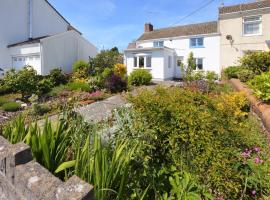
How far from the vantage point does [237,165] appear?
3594mm

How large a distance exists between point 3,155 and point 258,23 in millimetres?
27170

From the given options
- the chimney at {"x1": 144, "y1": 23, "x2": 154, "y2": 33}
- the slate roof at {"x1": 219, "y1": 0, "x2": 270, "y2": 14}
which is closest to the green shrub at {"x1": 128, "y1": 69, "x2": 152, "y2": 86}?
the slate roof at {"x1": 219, "y1": 0, "x2": 270, "y2": 14}

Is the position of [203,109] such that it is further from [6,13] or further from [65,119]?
[6,13]

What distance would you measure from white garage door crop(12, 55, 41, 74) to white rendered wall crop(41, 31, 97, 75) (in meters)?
0.84

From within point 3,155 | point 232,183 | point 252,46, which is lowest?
point 232,183

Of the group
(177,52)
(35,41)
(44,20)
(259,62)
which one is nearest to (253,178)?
(259,62)

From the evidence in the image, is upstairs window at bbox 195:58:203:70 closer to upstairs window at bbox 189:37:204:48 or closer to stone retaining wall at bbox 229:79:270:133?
upstairs window at bbox 189:37:204:48

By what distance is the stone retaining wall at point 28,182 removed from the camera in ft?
6.91

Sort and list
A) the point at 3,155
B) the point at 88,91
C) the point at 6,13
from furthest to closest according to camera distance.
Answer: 1. the point at 6,13
2. the point at 88,91
3. the point at 3,155

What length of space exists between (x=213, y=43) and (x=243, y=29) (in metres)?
3.53

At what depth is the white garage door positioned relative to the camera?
2290 centimetres

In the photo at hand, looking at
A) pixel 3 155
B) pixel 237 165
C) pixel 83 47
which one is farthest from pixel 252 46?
pixel 3 155

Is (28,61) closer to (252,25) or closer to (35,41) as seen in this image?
(35,41)

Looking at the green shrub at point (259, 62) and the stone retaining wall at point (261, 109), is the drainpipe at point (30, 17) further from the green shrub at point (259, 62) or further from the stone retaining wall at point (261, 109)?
the stone retaining wall at point (261, 109)
